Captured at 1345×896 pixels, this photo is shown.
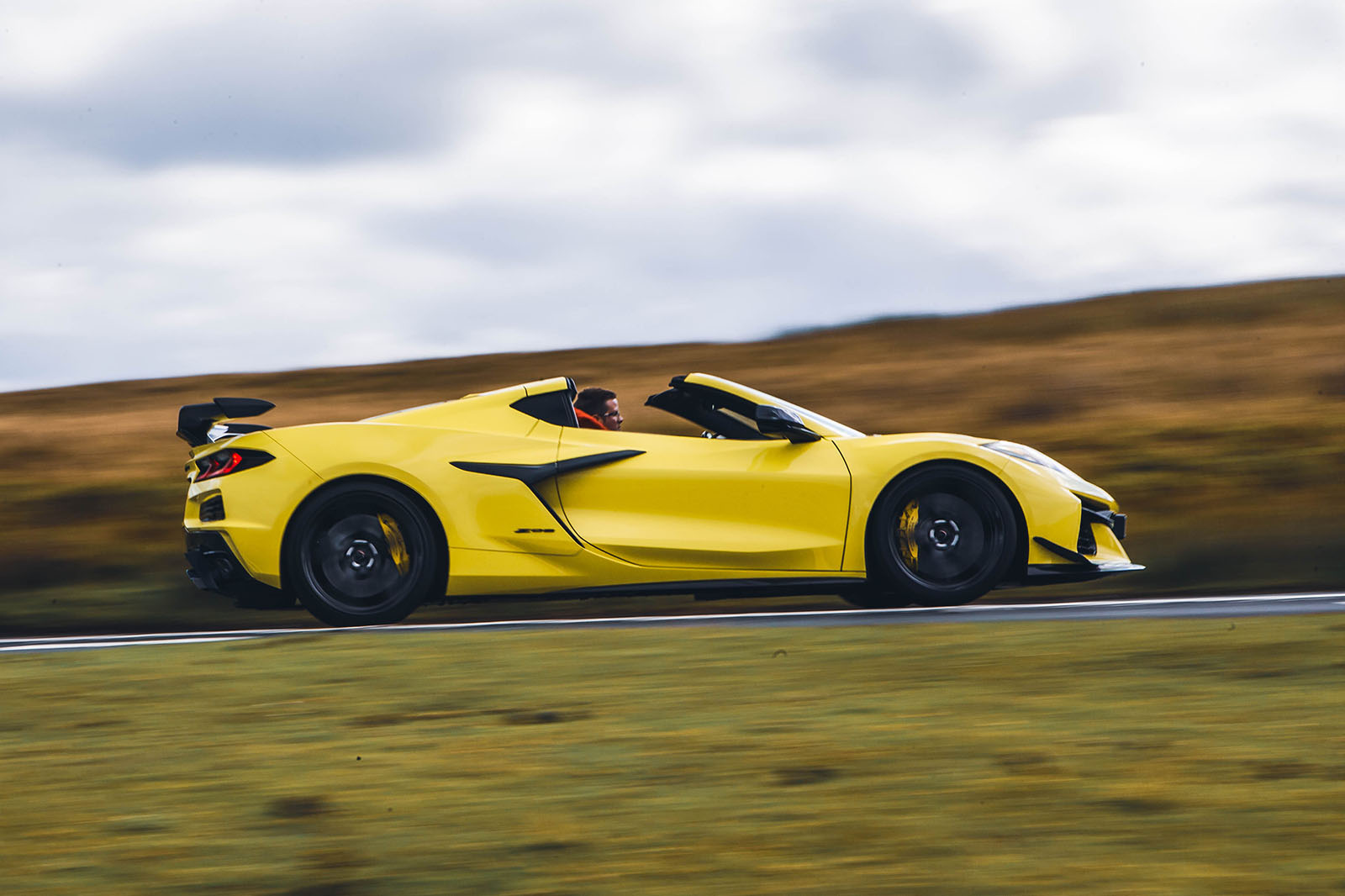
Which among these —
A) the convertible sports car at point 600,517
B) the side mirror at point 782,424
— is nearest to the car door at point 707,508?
the convertible sports car at point 600,517

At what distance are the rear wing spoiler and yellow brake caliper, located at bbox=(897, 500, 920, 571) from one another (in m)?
3.15

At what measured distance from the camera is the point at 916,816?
3316 millimetres

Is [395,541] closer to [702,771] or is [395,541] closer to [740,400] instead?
[740,400]

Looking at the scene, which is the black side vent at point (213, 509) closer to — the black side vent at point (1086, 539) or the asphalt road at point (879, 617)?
the asphalt road at point (879, 617)

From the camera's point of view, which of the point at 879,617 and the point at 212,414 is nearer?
the point at 879,617

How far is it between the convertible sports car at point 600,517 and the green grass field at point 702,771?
50.0 inches

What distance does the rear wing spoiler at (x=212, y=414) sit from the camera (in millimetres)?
7477

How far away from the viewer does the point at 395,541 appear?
7332 mm

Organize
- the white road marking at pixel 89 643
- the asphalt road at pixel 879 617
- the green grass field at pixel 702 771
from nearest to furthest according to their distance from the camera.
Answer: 1. the green grass field at pixel 702 771
2. the asphalt road at pixel 879 617
3. the white road marking at pixel 89 643

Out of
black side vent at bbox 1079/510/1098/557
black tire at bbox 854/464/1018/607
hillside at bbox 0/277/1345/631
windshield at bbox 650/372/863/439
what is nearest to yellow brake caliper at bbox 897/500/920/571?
black tire at bbox 854/464/1018/607

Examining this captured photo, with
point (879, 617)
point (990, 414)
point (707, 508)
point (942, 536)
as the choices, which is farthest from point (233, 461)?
point (990, 414)

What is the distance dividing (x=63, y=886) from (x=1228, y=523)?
9455 millimetres

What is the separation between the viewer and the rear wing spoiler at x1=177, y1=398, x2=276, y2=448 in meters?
7.48

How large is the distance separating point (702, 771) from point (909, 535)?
3.79 metres
